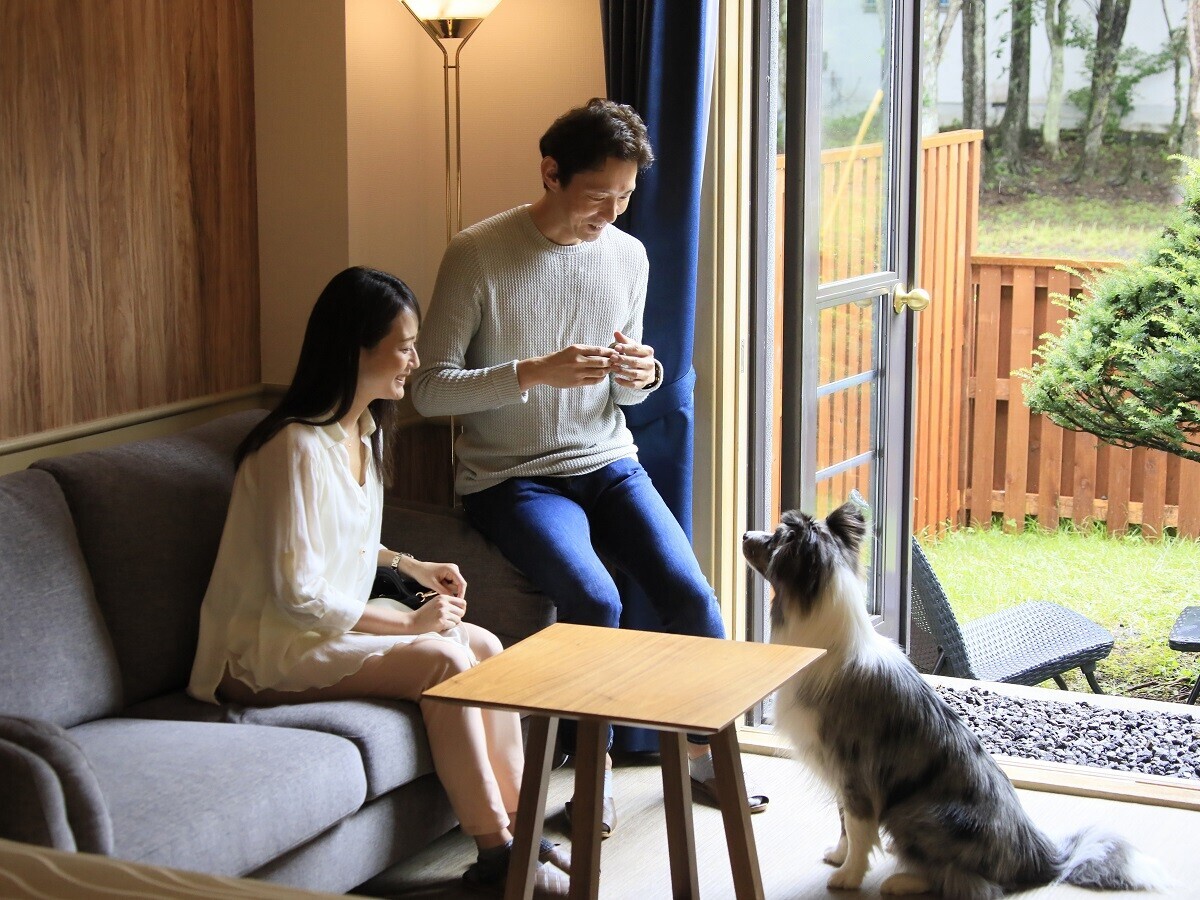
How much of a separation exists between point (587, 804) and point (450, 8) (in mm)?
1880

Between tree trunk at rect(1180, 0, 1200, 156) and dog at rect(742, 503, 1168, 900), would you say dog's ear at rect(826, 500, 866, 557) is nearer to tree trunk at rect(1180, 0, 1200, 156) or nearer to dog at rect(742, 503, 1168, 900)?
dog at rect(742, 503, 1168, 900)

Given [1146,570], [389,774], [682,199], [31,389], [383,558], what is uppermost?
[682,199]

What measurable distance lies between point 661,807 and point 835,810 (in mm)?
369

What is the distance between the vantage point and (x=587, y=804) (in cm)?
216

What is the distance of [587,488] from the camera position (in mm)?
3002

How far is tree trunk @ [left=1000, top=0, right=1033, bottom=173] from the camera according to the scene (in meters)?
6.91

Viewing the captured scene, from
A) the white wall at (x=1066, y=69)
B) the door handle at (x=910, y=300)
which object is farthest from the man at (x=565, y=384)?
the white wall at (x=1066, y=69)

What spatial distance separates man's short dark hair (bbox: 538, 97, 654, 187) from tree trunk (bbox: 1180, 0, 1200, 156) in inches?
186

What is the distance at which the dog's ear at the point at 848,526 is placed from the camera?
248 centimetres

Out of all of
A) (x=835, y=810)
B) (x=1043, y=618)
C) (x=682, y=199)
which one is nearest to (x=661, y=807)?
(x=835, y=810)

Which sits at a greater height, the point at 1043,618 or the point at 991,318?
the point at 991,318

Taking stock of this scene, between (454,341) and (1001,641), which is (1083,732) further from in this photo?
(454,341)

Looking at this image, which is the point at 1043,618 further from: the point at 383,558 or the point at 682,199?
the point at 383,558

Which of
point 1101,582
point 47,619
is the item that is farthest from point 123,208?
point 1101,582
